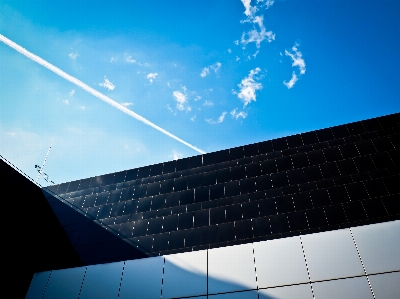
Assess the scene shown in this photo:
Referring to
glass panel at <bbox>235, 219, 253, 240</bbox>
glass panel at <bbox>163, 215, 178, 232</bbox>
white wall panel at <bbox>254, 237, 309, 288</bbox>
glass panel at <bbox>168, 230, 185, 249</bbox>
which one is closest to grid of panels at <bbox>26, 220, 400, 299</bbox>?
white wall panel at <bbox>254, 237, 309, 288</bbox>

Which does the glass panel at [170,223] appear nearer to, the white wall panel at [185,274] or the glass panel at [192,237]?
the glass panel at [192,237]

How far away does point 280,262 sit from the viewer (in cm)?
1056

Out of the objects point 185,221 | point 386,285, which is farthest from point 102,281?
point 386,285

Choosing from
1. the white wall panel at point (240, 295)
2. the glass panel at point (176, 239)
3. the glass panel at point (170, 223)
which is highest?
the glass panel at point (170, 223)

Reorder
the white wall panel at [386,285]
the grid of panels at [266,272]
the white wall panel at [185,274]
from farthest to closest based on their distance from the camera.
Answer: the white wall panel at [185,274]
the grid of panels at [266,272]
the white wall panel at [386,285]

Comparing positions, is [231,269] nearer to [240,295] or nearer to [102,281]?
[240,295]

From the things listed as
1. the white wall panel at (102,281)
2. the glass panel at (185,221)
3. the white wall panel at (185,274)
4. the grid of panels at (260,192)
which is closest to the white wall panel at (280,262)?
the grid of panels at (260,192)

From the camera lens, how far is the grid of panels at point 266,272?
31.0 ft

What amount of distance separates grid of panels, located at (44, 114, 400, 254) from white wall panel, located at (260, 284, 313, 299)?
240 centimetres

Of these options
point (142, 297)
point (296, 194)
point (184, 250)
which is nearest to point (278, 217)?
point (296, 194)

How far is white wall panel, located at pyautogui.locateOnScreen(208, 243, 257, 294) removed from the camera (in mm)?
10445

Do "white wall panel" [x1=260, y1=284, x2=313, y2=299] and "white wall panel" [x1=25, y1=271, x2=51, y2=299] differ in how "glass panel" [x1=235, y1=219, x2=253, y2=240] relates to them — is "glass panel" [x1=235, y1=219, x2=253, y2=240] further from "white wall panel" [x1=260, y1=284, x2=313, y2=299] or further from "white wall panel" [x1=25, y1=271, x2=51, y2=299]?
"white wall panel" [x1=25, y1=271, x2=51, y2=299]

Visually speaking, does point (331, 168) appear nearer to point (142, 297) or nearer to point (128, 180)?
point (142, 297)

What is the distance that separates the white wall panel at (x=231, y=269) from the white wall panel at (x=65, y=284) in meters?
6.52
